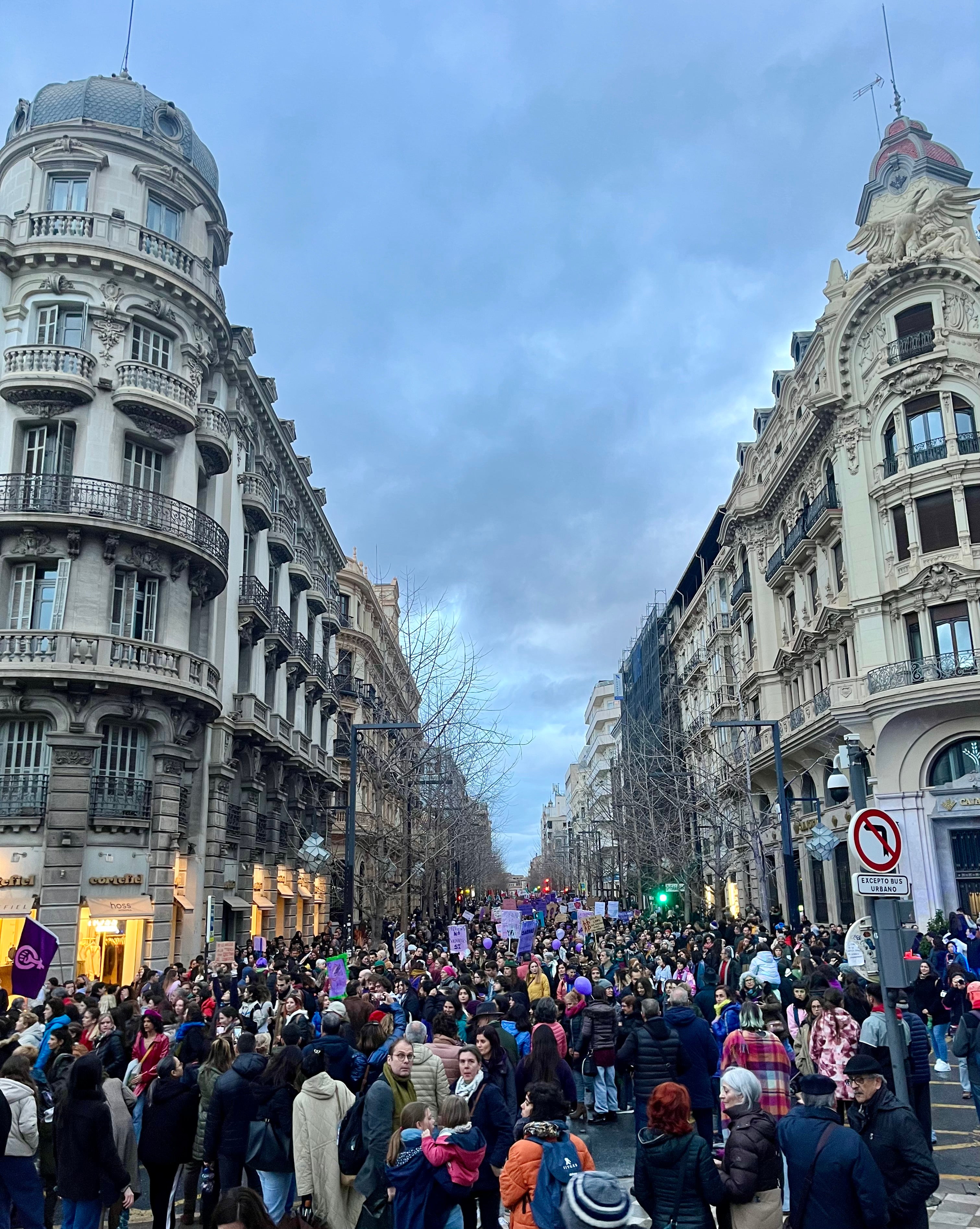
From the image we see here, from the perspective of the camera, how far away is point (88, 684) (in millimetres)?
23781

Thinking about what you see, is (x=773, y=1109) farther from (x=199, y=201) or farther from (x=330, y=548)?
(x=330, y=548)

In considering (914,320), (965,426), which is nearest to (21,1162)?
(965,426)

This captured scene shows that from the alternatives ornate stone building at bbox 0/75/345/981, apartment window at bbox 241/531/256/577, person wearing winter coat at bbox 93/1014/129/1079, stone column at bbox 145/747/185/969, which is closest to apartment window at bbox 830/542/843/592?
ornate stone building at bbox 0/75/345/981

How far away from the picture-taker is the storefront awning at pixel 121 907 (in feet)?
77.0

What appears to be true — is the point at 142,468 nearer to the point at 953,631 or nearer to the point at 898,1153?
the point at 953,631

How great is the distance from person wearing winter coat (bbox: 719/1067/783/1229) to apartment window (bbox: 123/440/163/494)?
24.0 meters

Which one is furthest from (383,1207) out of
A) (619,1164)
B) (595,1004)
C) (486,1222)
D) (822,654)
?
(822,654)

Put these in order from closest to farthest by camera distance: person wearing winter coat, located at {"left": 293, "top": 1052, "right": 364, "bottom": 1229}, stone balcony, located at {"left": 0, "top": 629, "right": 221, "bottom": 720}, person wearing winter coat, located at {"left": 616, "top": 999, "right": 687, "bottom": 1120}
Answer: person wearing winter coat, located at {"left": 293, "top": 1052, "right": 364, "bottom": 1229}, person wearing winter coat, located at {"left": 616, "top": 999, "right": 687, "bottom": 1120}, stone balcony, located at {"left": 0, "top": 629, "right": 221, "bottom": 720}

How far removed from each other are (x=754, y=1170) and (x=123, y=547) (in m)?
23.4

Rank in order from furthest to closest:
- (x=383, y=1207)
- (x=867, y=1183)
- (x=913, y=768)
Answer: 1. (x=913, y=768)
2. (x=383, y=1207)
3. (x=867, y=1183)

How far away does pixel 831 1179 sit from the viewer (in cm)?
506

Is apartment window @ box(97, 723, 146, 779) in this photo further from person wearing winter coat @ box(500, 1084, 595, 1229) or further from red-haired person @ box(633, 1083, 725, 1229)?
red-haired person @ box(633, 1083, 725, 1229)

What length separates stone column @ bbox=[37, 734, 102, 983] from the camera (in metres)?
22.4

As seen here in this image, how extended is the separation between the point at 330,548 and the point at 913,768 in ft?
101
